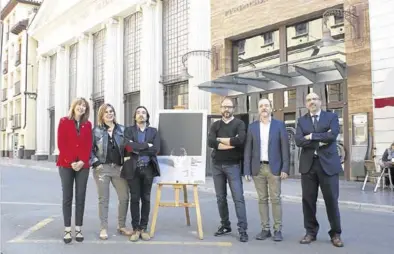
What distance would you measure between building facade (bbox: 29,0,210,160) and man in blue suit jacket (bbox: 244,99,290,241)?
1359 centimetres

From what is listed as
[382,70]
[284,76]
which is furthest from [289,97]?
[382,70]

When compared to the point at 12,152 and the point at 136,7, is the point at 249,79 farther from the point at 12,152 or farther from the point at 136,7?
the point at 12,152

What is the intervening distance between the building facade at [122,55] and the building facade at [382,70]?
7963 mm

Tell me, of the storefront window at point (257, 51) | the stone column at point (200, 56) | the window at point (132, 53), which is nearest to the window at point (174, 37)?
the stone column at point (200, 56)

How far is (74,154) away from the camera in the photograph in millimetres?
5656

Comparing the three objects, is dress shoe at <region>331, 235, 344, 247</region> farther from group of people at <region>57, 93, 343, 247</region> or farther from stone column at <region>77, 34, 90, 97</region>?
stone column at <region>77, 34, 90, 97</region>

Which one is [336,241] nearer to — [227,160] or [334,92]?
[227,160]

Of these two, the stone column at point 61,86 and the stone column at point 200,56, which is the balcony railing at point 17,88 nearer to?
the stone column at point 61,86

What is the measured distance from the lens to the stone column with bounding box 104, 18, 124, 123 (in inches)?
1016

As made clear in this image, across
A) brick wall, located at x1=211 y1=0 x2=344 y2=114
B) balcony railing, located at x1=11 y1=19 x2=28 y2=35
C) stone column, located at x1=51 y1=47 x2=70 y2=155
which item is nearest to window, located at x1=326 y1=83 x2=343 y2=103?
brick wall, located at x1=211 y1=0 x2=344 y2=114

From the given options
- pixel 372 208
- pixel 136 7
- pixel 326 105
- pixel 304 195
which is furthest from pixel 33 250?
pixel 136 7

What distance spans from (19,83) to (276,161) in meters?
42.3

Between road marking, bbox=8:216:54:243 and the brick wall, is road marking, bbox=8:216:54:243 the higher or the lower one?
the lower one

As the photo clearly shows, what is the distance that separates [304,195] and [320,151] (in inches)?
26.3
